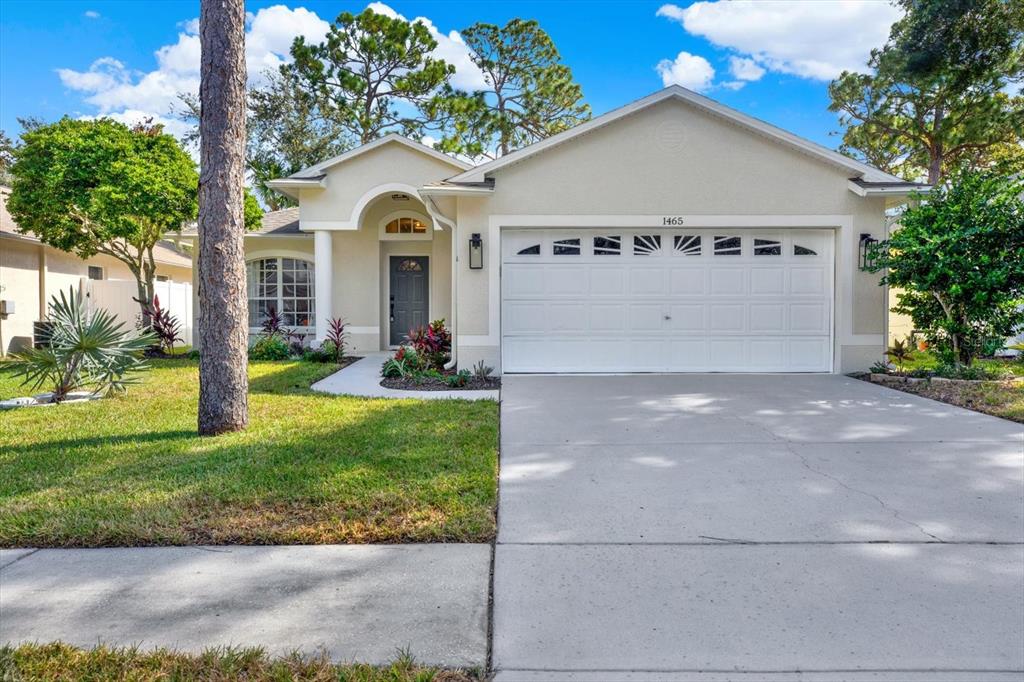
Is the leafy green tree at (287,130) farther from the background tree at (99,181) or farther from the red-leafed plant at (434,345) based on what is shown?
the red-leafed plant at (434,345)

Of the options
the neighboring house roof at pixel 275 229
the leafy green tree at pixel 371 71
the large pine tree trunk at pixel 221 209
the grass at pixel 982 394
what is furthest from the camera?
the leafy green tree at pixel 371 71

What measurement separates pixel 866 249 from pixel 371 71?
66.6 feet

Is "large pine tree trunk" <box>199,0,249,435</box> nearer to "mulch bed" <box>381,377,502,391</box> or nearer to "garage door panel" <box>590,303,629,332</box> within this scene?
"mulch bed" <box>381,377,502,391</box>

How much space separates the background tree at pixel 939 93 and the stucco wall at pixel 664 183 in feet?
26.2

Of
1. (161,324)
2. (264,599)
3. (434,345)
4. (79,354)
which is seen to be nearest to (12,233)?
(161,324)

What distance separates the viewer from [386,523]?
3.92 meters

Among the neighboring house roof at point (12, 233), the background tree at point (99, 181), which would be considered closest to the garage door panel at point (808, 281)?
the background tree at point (99, 181)

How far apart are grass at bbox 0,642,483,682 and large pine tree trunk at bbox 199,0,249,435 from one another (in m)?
3.77

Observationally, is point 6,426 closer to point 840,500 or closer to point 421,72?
point 840,500

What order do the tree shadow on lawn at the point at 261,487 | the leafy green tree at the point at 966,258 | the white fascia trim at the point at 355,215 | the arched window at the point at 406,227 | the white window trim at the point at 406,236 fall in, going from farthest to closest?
the arched window at the point at 406,227 → the white window trim at the point at 406,236 → the white fascia trim at the point at 355,215 → the leafy green tree at the point at 966,258 → the tree shadow on lawn at the point at 261,487

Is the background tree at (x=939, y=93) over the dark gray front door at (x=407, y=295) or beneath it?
over

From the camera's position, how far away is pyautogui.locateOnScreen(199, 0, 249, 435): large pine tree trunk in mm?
5922

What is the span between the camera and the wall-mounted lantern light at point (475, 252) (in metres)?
10.2

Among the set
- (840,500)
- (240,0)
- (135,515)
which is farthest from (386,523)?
(240,0)
